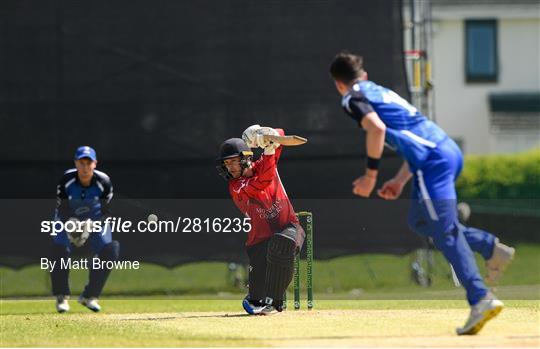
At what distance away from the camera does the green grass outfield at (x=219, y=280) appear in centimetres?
1598

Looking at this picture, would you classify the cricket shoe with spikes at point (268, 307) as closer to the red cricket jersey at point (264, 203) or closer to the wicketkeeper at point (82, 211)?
the red cricket jersey at point (264, 203)

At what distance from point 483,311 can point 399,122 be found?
1.36 m

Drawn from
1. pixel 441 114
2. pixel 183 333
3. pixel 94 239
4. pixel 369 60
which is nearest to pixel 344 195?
pixel 369 60

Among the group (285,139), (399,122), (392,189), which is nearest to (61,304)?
(285,139)

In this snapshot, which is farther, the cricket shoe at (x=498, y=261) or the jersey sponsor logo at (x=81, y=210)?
the jersey sponsor logo at (x=81, y=210)

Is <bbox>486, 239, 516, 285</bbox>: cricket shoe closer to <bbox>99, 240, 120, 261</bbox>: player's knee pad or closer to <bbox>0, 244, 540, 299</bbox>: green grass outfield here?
<bbox>99, 240, 120, 261</bbox>: player's knee pad

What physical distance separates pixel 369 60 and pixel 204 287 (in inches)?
129

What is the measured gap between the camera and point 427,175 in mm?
9047

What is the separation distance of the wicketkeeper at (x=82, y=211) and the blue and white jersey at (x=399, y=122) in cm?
445

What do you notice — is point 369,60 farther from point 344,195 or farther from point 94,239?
point 94,239

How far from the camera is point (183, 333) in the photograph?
9.75 meters

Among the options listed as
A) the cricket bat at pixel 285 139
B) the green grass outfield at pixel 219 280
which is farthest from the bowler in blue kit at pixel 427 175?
the green grass outfield at pixel 219 280

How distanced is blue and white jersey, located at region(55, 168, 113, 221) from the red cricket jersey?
231cm

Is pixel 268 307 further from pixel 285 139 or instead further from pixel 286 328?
pixel 285 139
